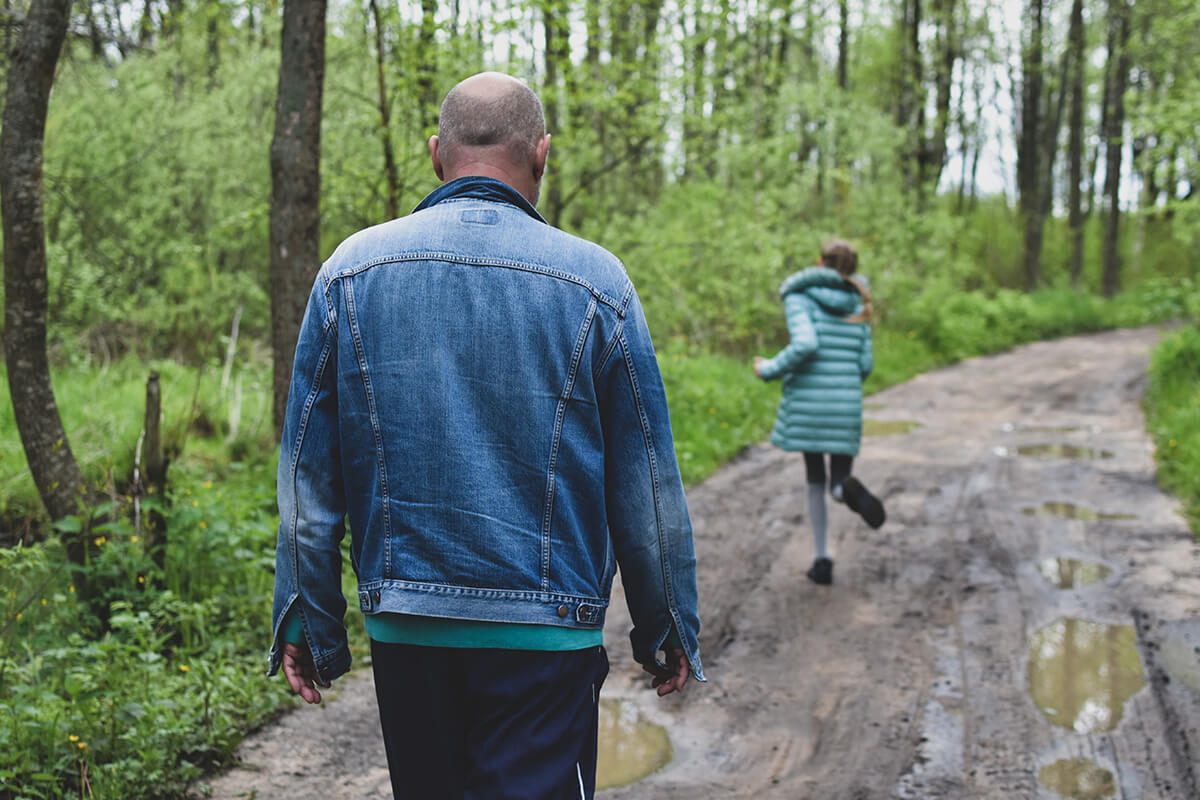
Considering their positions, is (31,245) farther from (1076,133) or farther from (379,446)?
(1076,133)

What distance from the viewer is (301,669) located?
221 cm

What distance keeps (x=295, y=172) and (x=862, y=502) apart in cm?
457

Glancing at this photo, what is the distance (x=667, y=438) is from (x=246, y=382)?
9001 mm

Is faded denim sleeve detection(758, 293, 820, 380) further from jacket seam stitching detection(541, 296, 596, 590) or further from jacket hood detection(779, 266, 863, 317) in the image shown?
jacket seam stitching detection(541, 296, 596, 590)

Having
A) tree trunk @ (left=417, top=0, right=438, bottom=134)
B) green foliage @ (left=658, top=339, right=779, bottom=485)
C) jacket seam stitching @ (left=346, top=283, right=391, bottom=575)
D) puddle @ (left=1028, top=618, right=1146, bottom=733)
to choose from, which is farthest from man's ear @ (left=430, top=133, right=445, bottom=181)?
tree trunk @ (left=417, top=0, right=438, bottom=134)

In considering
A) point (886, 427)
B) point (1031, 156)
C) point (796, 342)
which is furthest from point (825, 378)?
point (1031, 156)

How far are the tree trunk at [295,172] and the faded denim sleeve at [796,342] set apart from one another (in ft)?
11.1

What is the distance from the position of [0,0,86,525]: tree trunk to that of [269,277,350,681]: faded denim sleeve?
3.66m

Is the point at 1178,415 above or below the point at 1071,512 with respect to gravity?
above

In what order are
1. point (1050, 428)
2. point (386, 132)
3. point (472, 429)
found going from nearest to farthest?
1. point (472, 429)
2. point (386, 132)
3. point (1050, 428)

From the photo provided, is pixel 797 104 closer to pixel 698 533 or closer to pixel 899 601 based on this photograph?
pixel 698 533

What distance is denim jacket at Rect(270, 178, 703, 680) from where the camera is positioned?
1.94 meters

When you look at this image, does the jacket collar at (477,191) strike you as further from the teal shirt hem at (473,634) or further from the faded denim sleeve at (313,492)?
the teal shirt hem at (473,634)

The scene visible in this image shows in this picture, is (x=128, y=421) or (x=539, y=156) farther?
(x=128, y=421)
